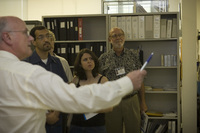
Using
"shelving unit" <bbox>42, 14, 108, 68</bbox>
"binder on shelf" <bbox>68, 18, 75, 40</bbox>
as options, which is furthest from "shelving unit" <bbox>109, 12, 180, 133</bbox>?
"binder on shelf" <bbox>68, 18, 75, 40</bbox>

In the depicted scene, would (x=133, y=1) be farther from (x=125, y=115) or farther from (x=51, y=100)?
(x=51, y=100)

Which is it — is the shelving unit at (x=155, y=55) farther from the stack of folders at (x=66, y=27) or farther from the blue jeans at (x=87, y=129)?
the blue jeans at (x=87, y=129)

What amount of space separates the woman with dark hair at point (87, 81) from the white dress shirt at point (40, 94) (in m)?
1.04

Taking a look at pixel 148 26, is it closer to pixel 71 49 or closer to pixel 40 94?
pixel 71 49

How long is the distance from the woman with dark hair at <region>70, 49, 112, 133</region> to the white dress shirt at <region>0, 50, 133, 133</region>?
1044 millimetres

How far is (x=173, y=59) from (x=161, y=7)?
109cm

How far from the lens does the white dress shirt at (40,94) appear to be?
3.17ft

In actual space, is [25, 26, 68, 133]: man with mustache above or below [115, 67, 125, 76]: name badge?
above

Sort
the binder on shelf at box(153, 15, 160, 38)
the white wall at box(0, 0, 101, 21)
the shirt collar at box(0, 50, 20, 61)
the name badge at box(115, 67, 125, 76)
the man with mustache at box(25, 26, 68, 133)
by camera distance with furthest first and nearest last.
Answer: the white wall at box(0, 0, 101, 21) < the binder on shelf at box(153, 15, 160, 38) < the name badge at box(115, 67, 125, 76) < the man with mustache at box(25, 26, 68, 133) < the shirt collar at box(0, 50, 20, 61)

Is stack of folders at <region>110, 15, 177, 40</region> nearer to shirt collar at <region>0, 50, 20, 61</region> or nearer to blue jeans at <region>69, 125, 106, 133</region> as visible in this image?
blue jeans at <region>69, 125, 106, 133</region>

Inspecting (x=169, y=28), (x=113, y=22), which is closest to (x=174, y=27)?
(x=169, y=28)

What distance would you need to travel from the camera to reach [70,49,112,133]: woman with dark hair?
7.27ft

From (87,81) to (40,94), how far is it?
1.54 meters

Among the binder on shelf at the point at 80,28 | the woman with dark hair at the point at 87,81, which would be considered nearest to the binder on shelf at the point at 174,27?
the binder on shelf at the point at 80,28
